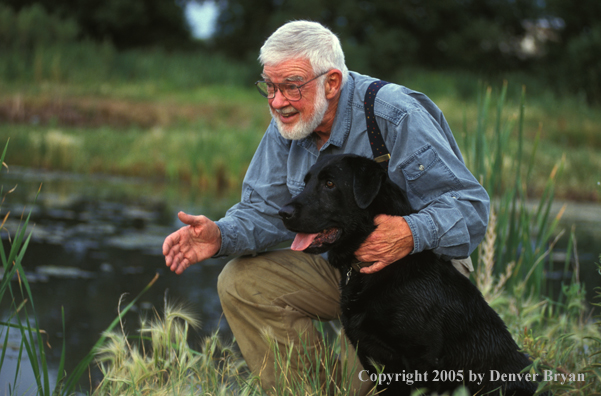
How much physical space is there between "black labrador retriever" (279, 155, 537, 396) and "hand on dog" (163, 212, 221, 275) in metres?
0.49

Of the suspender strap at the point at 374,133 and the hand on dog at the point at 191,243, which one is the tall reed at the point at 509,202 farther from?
the hand on dog at the point at 191,243

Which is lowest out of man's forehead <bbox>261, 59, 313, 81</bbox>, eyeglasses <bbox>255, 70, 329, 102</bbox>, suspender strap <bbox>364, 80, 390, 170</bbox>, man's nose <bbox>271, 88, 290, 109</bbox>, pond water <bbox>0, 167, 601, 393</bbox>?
pond water <bbox>0, 167, 601, 393</bbox>

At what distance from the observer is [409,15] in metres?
26.1

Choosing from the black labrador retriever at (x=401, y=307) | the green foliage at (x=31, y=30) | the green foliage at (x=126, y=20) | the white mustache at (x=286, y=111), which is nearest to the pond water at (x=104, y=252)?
the black labrador retriever at (x=401, y=307)

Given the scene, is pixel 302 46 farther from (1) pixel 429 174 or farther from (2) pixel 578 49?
(2) pixel 578 49

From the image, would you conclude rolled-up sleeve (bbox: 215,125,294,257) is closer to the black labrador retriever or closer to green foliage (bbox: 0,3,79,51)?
the black labrador retriever

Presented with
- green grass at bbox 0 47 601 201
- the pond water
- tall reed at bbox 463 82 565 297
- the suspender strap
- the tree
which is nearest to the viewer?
the suspender strap

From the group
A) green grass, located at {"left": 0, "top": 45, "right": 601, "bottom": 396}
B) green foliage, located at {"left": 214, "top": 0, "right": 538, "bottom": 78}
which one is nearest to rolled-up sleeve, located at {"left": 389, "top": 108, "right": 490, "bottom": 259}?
green grass, located at {"left": 0, "top": 45, "right": 601, "bottom": 396}

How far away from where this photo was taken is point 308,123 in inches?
112

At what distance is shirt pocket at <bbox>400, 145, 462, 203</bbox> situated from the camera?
99.3 inches

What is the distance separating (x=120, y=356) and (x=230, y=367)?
0.56 metres

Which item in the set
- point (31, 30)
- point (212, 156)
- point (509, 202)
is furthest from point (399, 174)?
→ point (31, 30)

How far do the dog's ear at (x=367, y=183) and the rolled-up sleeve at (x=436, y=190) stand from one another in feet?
0.55

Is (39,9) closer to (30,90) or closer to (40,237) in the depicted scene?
(30,90)
